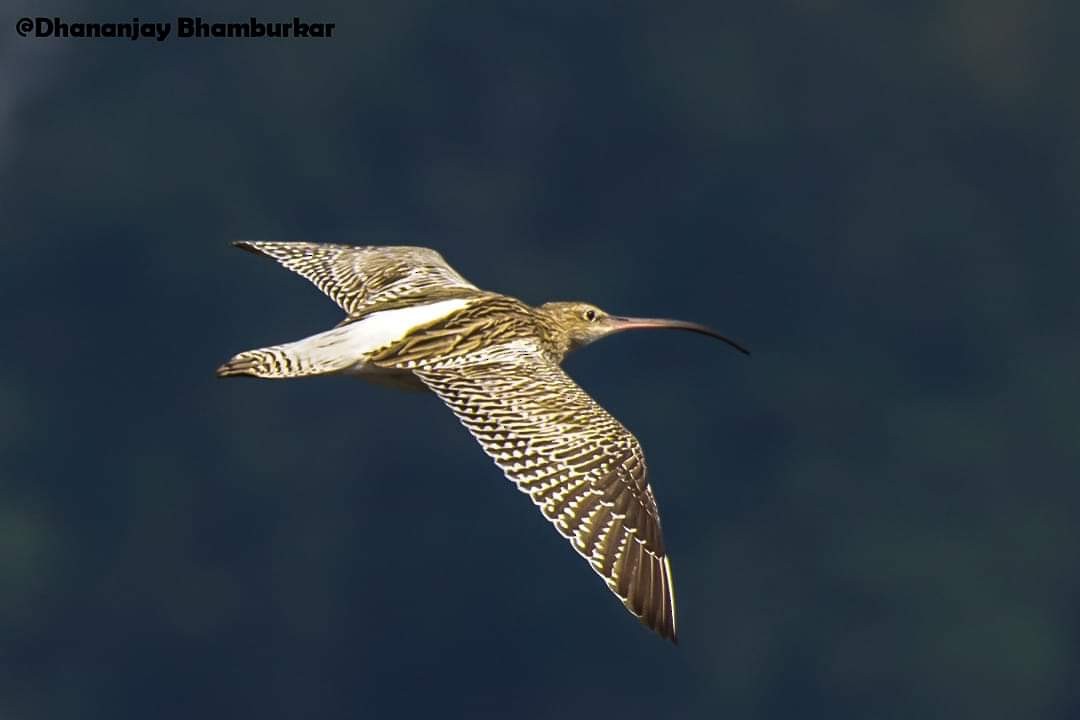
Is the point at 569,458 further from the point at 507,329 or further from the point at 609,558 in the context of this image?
the point at 507,329

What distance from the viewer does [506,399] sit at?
1855 cm

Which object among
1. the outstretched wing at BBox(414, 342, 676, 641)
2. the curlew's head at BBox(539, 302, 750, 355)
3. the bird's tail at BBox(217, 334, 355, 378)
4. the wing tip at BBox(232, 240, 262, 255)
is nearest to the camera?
the outstretched wing at BBox(414, 342, 676, 641)

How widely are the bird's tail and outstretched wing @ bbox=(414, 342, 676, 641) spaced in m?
0.84

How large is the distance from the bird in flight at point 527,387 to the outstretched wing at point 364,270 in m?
0.06

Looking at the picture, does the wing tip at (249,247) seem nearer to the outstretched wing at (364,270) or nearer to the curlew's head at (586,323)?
the outstretched wing at (364,270)

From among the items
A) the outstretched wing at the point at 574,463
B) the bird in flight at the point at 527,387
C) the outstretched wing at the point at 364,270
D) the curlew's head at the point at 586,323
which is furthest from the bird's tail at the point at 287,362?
the curlew's head at the point at 586,323

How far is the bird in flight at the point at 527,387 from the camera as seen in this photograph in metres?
17.2

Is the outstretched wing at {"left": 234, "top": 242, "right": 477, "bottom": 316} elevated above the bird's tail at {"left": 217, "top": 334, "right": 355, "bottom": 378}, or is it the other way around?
the bird's tail at {"left": 217, "top": 334, "right": 355, "bottom": 378}

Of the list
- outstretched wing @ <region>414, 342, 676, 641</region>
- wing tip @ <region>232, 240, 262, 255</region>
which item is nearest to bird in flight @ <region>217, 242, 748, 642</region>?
outstretched wing @ <region>414, 342, 676, 641</region>

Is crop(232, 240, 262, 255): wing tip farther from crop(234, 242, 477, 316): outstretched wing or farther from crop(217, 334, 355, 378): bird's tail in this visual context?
crop(217, 334, 355, 378): bird's tail

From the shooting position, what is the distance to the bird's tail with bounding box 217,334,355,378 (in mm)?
18344

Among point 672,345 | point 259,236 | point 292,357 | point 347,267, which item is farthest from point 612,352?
point 292,357

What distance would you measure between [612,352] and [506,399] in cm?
5122

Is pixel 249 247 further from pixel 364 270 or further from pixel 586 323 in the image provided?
pixel 586 323
